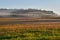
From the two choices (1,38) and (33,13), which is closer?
(1,38)

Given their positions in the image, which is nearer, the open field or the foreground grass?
the foreground grass

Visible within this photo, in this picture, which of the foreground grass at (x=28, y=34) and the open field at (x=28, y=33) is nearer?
the foreground grass at (x=28, y=34)

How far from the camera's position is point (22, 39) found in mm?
21156

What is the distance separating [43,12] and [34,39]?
3685 cm

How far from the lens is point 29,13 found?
56312 millimetres

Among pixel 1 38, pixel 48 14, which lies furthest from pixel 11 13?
pixel 1 38

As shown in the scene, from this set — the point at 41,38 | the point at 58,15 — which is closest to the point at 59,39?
the point at 41,38

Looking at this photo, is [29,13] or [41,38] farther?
[29,13]

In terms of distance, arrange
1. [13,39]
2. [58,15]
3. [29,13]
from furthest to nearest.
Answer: [29,13] < [58,15] < [13,39]

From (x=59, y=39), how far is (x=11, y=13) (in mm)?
36200

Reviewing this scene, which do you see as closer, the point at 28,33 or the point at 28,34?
the point at 28,34

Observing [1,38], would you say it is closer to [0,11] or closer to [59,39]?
[59,39]

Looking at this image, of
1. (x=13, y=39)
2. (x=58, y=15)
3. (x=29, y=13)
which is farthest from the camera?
(x=29, y=13)

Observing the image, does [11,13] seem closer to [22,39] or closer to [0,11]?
[0,11]
